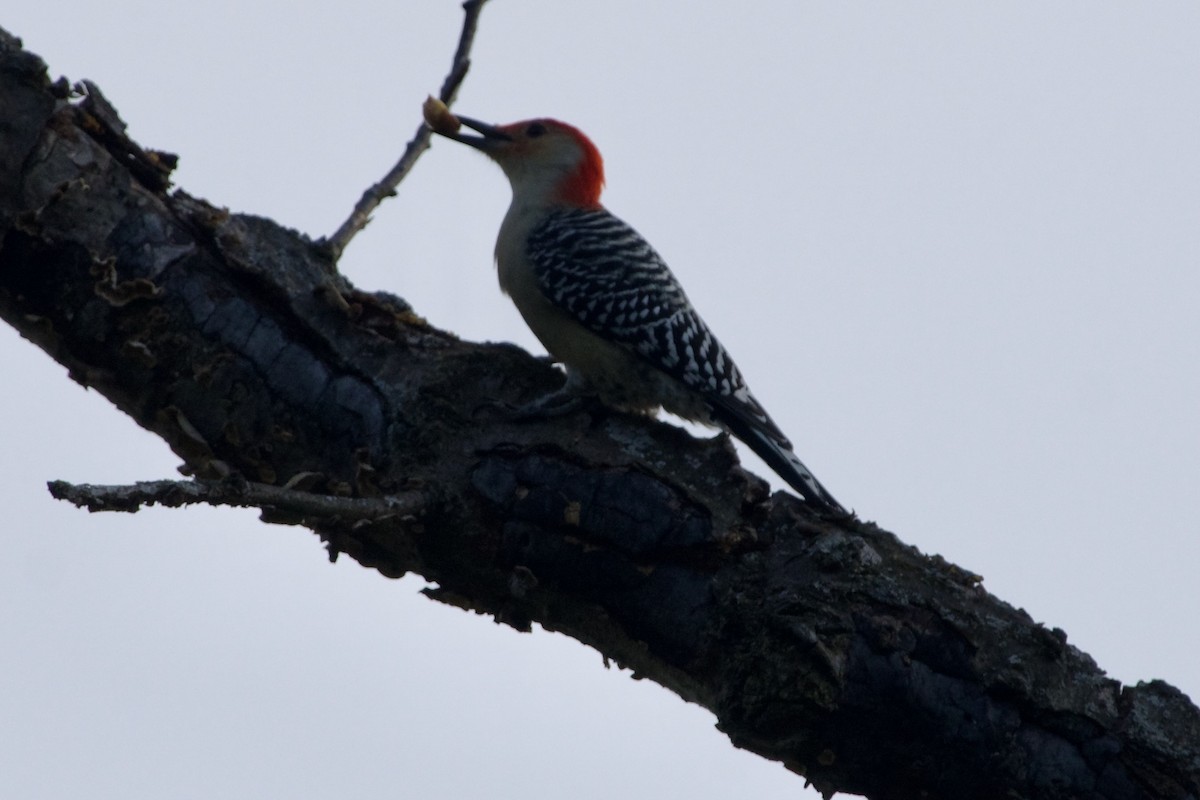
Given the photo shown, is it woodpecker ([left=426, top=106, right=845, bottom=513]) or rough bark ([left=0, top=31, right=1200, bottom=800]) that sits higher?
woodpecker ([left=426, top=106, right=845, bottom=513])

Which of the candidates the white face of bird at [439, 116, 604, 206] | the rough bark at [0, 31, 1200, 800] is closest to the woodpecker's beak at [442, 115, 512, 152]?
the white face of bird at [439, 116, 604, 206]

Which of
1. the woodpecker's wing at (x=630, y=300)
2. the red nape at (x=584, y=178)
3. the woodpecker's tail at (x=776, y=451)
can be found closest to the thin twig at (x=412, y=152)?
the woodpecker's wing at (x=630, y=300)

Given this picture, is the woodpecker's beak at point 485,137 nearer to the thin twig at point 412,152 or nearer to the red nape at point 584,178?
the red nape at point 584,178

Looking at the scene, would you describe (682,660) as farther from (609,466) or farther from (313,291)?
(313,291)

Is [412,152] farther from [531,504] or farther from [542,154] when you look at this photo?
[542,154]

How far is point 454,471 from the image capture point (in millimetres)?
3756

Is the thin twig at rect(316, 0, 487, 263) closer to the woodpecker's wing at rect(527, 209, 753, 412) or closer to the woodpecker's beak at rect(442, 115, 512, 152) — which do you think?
the woodpecker's wing at rect(527, 209, 753, 412)

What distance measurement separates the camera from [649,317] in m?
6.05

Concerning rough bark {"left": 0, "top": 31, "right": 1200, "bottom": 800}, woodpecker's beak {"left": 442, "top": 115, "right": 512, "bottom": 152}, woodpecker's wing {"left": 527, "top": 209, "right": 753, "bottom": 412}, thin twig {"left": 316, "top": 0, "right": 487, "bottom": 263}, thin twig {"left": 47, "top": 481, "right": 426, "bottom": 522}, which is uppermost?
woodpecker's beak {"left": 442, "top": 115, "right": 512, "bottom": 152}

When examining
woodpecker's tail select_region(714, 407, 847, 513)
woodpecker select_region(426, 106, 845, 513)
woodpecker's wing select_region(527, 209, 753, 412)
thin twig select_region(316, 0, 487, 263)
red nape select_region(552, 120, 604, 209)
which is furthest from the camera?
red nape select_region(552, 120, 604, 209)

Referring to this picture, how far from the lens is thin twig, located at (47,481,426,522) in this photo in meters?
2.50

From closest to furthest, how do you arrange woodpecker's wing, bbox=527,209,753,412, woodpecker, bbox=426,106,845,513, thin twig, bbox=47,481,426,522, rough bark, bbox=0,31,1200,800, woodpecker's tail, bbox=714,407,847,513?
thin twig, bbox=47,481,426,522
rough bark, bbox=0,31,1200,800
woodpecker's tail, bbox=714,407,847,513
woodpecker, bbox=426,106,845,513
woodpecker's wing, bbox=527,209,753,412

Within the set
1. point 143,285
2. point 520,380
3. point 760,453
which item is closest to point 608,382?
point 760,453

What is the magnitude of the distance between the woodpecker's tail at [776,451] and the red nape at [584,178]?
77.6 inches
